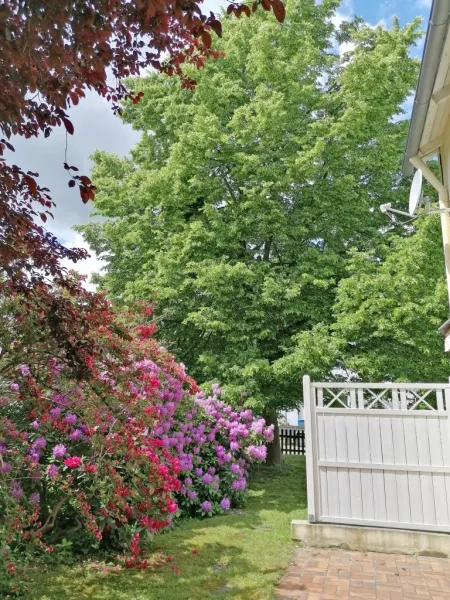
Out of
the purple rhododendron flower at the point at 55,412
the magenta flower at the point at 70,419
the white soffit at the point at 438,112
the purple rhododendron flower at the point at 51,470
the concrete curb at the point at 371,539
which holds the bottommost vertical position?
the concrete curb at the point at 371,539

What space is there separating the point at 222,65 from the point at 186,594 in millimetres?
10655

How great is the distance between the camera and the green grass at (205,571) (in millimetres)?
3857

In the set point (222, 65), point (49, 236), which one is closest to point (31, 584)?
point (49, 236)

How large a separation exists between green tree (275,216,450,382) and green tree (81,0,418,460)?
681 millimetres

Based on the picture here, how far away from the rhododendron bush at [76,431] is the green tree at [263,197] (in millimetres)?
3408

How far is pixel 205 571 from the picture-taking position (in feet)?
14.5

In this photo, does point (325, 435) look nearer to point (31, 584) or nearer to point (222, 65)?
point (31, 584)

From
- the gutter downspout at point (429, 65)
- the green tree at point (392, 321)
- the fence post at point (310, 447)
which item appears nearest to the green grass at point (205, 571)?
the fence post at point (310, 447)

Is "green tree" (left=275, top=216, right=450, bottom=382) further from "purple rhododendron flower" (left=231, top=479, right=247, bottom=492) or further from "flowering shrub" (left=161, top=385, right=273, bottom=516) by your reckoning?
"purple rhododendron flower" (left=231, top=479, right=247, bottom=492)

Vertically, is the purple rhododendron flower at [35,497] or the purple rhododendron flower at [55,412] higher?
the purple rhododendron flower at [55,412]

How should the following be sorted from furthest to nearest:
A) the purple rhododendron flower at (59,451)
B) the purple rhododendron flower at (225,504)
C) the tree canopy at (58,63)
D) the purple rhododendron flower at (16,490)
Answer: the purple rhododendron flower at (225,504) < the purple rhododendron flower at (59,451) < the purple rhododendron flower at (16,490) < the tree canopy at (58,63)

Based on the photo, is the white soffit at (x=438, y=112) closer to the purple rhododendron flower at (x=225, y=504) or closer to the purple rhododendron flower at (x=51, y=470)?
the purple rhododendron flower at (x=51, y=470)

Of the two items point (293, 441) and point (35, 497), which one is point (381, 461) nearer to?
point (35, 497)

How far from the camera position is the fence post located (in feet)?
17.9
